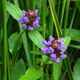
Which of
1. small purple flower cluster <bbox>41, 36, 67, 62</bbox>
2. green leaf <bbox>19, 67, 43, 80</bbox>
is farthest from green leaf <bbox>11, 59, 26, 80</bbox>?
small purple flower cluster <bbox>41, 36, 67, 62</bbox>

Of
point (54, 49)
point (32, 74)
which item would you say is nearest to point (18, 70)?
point (32, 74)

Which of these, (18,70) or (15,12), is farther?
(18,70)

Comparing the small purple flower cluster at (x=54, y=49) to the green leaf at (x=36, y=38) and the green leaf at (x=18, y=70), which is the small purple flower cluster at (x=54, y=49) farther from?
the green leaf at (x=18, y=70)

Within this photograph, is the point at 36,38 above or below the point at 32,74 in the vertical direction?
above

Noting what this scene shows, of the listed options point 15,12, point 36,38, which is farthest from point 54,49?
point 15,12

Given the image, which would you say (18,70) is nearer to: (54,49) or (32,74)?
(32,74)

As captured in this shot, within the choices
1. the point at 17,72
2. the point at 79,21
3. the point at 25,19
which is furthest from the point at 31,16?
the point at 79,21

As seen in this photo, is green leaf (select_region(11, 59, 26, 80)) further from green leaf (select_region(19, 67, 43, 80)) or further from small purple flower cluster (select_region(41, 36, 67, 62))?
small purple flower cluster (select_region(41, 36, 67, 62))

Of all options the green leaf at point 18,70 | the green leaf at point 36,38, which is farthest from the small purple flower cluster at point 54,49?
the green leaf at point 18,70
